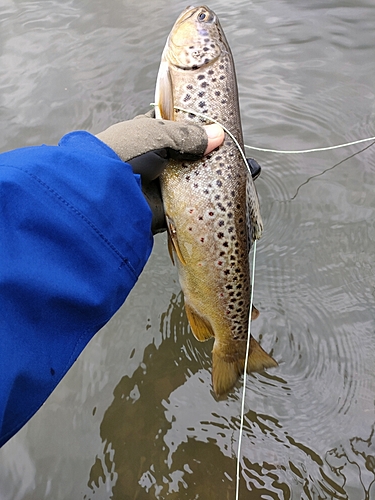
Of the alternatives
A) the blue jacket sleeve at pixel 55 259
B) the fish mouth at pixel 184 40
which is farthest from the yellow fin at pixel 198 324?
the fish mouth at pixel 184 40

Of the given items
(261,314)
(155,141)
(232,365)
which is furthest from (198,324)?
(155,141)

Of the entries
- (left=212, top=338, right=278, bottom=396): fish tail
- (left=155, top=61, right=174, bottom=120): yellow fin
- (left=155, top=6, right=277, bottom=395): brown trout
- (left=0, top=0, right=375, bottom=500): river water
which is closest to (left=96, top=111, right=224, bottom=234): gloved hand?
(left=155, top=6, right=277, bottom=395): brown trout

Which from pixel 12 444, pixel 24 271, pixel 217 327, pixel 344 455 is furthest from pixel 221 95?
pixel 12 444

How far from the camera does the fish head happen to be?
7.29ft

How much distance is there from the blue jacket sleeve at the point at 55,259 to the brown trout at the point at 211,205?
61cm

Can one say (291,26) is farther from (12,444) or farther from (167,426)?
(12,444)

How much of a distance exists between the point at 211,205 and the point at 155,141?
0.41 m

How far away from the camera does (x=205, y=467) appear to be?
7.60 ft

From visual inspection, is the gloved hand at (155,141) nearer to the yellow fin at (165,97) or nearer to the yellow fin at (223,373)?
the yellow fin at (165,97)

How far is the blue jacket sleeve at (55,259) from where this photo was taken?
1113 mm

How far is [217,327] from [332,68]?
2.65 metres

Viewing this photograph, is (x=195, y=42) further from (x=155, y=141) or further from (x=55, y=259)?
(x=55, y=259)

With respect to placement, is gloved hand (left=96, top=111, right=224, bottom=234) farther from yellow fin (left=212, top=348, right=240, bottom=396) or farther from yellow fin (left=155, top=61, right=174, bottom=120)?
yellow fin (left=212, top=348, right=240, bottom=396)

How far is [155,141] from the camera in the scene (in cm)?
187
